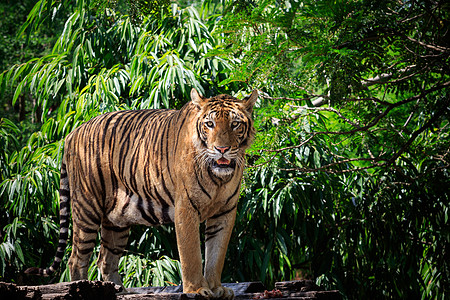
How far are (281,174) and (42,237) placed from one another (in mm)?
2588

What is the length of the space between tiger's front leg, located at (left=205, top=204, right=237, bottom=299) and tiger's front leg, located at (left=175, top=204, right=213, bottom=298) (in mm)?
72

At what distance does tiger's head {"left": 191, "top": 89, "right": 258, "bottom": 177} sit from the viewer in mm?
3010

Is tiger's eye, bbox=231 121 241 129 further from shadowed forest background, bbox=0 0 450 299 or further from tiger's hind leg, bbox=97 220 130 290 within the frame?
shadowed forest background, bbox=0 0 450 299

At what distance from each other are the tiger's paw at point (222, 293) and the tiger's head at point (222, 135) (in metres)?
0.63

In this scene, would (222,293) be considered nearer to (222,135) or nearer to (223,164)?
(223,164)

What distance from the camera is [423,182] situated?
5.49 meters

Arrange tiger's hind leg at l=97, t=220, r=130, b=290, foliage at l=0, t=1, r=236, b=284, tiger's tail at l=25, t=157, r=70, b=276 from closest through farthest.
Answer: tiger's tail at l=25, t=157, r=70, b=276
tiger's hind leg at l=97, t=220, r=130, b=290
foliage at l=0, t=1, r=236, b=284

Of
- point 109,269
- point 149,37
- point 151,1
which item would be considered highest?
point 149,37

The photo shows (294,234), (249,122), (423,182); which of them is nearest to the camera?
(249,122)

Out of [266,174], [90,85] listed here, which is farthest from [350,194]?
[90,85]

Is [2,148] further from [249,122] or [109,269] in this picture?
[249,122]

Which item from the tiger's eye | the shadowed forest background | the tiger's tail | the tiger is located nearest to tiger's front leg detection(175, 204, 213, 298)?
the tiger

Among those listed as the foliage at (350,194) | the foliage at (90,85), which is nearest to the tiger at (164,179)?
the foliage at (350,194)

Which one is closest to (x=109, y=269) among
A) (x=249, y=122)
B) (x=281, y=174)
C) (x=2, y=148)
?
(x=249, y=122)
